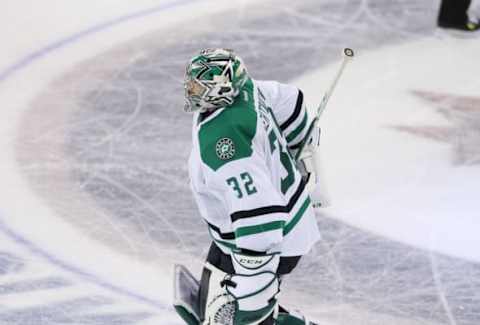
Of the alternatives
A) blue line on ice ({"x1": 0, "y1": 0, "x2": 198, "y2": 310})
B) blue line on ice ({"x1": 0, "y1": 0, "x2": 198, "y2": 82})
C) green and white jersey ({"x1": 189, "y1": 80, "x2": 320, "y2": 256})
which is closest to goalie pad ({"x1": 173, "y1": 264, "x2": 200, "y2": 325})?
green and white jersey ({"x1": 189, "y1": 80, "x2": 320, "y2": 256})

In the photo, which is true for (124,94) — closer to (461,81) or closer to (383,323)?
(461,81)

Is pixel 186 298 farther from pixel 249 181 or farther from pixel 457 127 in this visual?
pixel 457 127

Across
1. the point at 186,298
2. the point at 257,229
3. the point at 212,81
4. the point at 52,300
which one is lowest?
the point at 52,300

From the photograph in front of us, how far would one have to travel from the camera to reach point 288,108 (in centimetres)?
314

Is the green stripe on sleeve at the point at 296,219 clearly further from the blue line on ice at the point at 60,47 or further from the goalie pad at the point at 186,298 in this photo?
the blue line on ice at the point at 60,47

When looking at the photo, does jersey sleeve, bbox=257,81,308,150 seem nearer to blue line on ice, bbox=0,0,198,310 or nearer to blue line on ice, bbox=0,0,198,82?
blue line on ice, bbox=0,0,198,310

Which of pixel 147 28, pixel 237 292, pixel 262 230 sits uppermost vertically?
pixel 262 230

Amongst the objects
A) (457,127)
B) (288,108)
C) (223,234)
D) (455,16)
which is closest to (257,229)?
(223,234)

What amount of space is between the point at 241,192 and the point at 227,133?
15 cm

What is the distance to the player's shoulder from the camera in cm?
272

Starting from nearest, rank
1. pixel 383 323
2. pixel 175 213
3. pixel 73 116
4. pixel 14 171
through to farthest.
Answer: pixel 383 323
pixel 175 213
pixel 14 171
pixel 73 116

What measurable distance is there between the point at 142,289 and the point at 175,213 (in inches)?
20.5

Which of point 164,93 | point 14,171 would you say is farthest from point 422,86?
point 14,171

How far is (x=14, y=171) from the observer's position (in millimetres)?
4672
